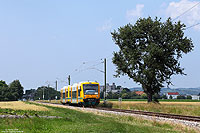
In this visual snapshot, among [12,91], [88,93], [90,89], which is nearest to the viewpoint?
[88,93]

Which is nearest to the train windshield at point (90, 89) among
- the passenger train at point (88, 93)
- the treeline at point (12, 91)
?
the passenger train at point (88, 93)

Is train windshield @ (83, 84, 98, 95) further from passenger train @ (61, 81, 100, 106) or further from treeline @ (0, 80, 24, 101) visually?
treeline @ (0, 80, 24, 101)

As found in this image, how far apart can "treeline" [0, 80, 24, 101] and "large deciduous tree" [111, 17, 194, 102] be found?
101m

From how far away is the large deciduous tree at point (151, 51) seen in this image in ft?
164

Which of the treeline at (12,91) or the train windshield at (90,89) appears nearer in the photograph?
the train windshield at (90,89)

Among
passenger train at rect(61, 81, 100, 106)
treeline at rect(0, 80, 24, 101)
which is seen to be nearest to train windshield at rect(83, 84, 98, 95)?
passenger train at rect(61, 81, 100, 106)

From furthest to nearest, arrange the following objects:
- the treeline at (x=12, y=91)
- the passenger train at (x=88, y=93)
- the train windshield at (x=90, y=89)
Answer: the treeline at (x=12, y=91) < the train windshield at (x=90, y=89) < the passenger train at (x=88, y=93)

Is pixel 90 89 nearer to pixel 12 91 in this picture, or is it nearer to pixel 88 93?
pixel 88 93

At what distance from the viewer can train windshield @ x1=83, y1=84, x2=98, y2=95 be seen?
44.0m

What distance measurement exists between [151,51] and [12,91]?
116791 mm

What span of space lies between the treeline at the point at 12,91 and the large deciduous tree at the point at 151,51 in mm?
100856

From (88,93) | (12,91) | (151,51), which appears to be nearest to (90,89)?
(88,93)

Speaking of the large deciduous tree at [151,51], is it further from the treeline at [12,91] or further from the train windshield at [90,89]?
the treeline at [12,91]

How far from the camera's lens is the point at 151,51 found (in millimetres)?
48562
